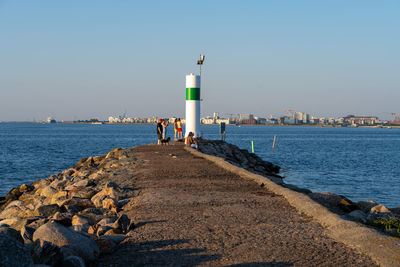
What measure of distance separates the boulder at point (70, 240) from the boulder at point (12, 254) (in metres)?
0.93

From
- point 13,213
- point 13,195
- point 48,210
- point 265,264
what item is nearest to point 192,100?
point 13,195

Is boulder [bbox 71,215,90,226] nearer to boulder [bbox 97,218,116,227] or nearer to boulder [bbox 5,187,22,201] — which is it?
boulder [bbox 97,218,116,227]

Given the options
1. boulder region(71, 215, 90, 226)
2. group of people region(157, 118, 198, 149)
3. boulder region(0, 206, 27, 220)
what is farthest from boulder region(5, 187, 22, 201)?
boulder region(71, 215, 90, 226)

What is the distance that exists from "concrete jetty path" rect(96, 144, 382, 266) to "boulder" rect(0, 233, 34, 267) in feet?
3.68

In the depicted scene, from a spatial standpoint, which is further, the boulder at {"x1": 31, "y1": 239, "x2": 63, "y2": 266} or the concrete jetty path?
the concrete jetty path

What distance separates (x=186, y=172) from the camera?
12805 mm

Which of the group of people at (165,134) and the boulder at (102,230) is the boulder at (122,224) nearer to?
the boulder at (102,230)

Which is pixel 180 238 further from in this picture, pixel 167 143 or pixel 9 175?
pixel 9 175

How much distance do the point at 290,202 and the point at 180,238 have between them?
336cm

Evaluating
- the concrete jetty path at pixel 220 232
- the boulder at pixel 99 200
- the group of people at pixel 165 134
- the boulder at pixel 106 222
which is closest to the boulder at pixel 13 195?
the concrete jetty path at pixel 220 232

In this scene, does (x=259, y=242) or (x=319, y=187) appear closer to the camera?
(x=259, y=242)

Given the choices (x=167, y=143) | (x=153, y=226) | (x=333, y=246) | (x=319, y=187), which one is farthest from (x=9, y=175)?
(x=333, y=246)

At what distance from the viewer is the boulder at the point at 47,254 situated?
14.2 ft

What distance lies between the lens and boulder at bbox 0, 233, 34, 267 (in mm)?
3672
